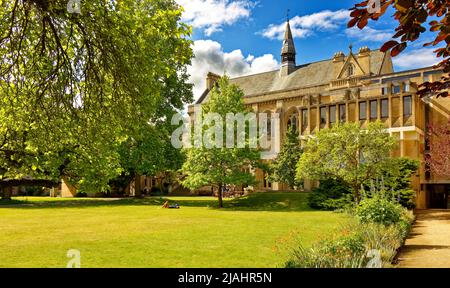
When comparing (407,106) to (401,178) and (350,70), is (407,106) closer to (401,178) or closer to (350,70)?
(401,178)

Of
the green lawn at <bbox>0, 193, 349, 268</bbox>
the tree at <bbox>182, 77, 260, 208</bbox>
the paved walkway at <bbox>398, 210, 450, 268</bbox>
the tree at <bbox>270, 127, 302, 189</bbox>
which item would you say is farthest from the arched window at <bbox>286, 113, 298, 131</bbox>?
the paved walkway at <bbox>398, 210, 450, 268</bbox>

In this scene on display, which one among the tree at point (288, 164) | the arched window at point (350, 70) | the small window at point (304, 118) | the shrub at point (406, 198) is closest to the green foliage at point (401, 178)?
the shrub at point (406, 198)

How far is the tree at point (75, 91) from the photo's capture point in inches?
321

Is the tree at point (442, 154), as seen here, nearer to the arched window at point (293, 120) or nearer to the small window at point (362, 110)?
the small window at point (362, 110)

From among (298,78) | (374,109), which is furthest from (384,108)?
(298,78)

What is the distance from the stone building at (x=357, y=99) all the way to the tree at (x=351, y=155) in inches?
343

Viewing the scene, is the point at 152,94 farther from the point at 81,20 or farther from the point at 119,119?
the point at 81,20

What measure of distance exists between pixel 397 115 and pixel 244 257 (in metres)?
31.3

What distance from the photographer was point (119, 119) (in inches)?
353

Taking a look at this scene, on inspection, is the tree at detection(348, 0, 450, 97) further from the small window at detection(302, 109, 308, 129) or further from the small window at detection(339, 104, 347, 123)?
the small window at detection(302, 109, 308, 129)

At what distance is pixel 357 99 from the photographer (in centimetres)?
4028

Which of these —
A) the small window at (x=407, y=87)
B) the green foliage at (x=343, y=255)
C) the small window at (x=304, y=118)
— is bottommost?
the green foliage at (x=343, y=255)

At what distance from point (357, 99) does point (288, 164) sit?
10.4m
